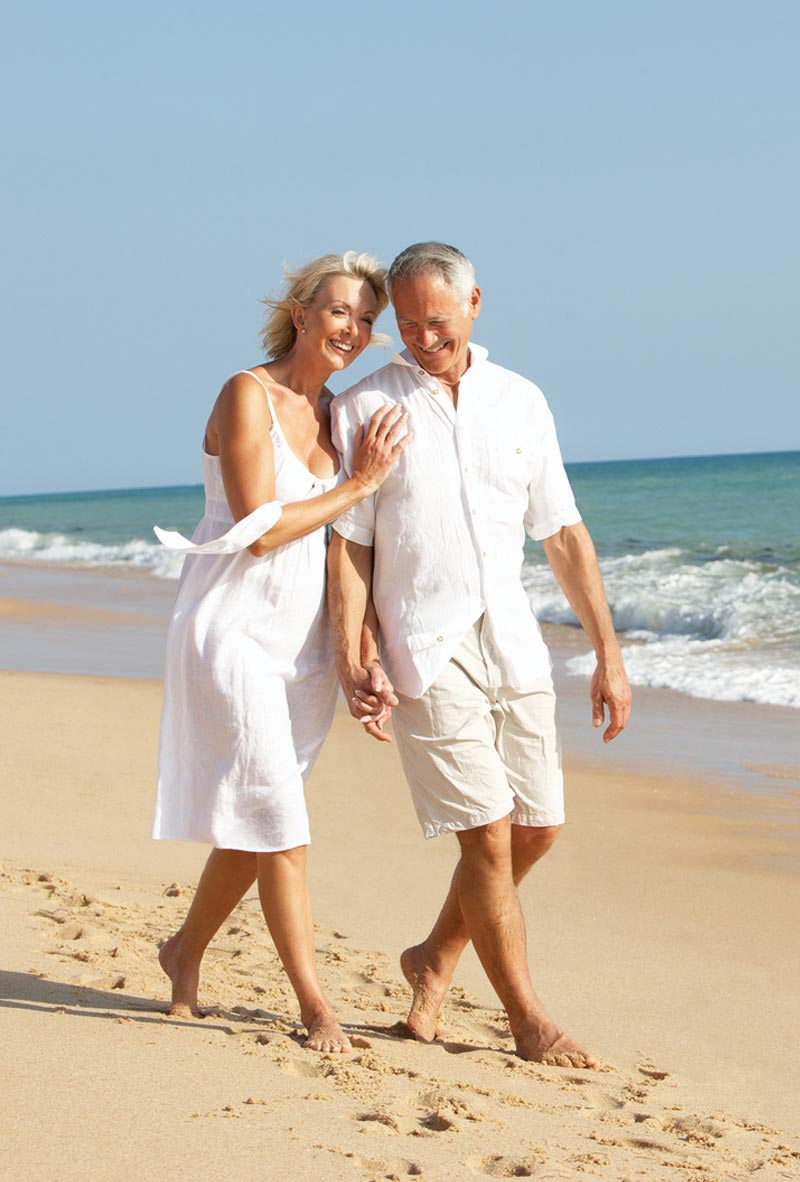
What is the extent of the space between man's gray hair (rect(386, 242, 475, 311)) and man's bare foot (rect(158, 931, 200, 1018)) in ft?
6.29

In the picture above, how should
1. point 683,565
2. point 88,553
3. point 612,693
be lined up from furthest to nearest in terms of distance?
point 88,553 < point 683,565 < point 612,693

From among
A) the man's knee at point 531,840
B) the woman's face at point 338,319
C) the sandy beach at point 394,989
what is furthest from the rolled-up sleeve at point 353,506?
the sandy beach at point 394,989

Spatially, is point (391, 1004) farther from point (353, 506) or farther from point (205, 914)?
point (353, 506)

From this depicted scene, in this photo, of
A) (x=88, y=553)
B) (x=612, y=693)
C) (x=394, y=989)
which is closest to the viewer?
(x=612, y=693)

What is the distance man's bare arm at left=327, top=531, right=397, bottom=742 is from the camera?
363 cm

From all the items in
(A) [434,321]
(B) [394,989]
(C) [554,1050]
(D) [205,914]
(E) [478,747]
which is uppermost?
(A) [434,321]

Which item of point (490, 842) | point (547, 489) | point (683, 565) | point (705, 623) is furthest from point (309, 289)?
point (683, 565)

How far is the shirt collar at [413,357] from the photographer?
3.87 metres

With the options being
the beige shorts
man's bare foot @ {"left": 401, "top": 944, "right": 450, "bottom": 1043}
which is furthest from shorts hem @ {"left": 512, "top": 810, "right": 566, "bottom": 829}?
man's bare foot @ {"left": 401, "top": 944, "right": 450, "bottom": 1043}

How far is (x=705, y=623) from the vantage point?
14.3 m

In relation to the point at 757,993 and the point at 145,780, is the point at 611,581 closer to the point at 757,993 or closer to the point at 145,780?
the point at 145,780

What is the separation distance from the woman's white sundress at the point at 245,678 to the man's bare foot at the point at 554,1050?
0.79 metres

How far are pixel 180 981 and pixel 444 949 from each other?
0.74 m

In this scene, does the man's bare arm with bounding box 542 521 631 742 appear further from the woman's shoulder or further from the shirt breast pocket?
the woman's shoulder
